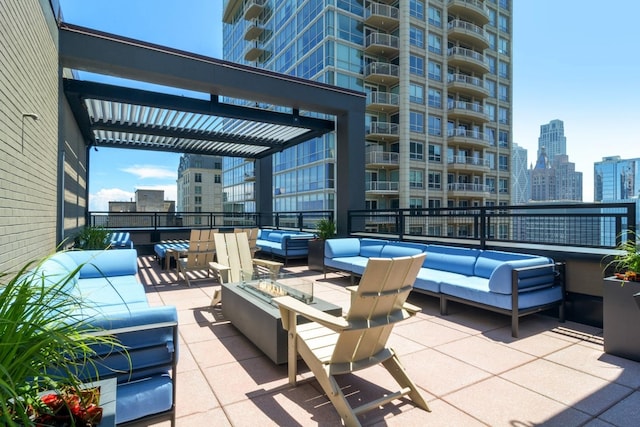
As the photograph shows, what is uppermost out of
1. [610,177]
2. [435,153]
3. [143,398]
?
[435,153]

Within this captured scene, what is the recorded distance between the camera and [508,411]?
2303 mm

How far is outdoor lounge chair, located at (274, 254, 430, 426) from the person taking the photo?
84.4 inches

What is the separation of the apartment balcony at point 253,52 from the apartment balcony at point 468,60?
55.0 feet

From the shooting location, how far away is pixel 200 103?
7129mm

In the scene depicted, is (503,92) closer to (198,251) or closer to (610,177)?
(610,177)

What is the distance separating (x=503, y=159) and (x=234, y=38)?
30566 millimetres

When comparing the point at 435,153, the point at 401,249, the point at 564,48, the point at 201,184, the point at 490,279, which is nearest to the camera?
the point at 490,279

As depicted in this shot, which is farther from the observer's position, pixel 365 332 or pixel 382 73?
pixel 382 73

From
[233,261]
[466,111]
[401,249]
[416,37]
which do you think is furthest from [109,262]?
[466,111]

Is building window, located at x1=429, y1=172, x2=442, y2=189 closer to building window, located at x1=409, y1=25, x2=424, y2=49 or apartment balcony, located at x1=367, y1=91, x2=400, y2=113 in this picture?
apartment balcony, located at x1=367, y1=91, x2=400, y2=113

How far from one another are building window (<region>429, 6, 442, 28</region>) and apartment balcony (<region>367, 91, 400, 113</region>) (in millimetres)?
7087

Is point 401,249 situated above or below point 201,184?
below

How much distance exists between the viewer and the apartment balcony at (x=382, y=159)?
24.6 meters

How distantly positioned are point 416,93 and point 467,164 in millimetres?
7370
